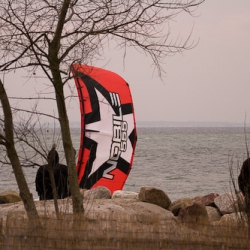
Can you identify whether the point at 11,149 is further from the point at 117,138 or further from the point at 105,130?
the point at 117,138

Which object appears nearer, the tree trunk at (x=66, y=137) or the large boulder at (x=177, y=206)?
the tree trunk at (x=66, y=137)

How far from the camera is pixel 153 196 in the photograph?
1160 cm

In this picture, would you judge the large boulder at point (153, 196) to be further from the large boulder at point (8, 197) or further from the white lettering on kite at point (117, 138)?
the white lettering on kite at point (117, 138)

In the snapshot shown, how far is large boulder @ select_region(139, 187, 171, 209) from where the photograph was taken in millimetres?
11484

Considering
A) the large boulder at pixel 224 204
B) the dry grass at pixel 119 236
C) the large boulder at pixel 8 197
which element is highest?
the dry grass at pixel 119 236

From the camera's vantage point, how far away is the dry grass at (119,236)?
5.50m

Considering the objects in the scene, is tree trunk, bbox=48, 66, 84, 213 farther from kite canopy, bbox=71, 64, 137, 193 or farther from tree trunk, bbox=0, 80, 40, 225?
kite canopy, bbox=71, 64, 137, 193

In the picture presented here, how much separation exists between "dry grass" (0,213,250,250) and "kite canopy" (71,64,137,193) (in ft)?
28.4

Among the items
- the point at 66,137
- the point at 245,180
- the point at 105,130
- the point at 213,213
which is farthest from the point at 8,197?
the point at 245,180

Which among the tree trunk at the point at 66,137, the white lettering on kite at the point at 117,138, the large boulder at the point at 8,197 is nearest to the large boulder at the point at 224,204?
the white lettering on kite at the point at 117,138

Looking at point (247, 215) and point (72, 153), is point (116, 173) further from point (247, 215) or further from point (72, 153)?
point (247, 215)

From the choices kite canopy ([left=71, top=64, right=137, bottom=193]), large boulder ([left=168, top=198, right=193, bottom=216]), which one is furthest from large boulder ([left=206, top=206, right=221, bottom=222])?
kite canopy ([left=71, top=64, right=137, bottom=193])

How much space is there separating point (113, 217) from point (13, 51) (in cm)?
233

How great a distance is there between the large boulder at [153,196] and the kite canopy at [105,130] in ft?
10.1
